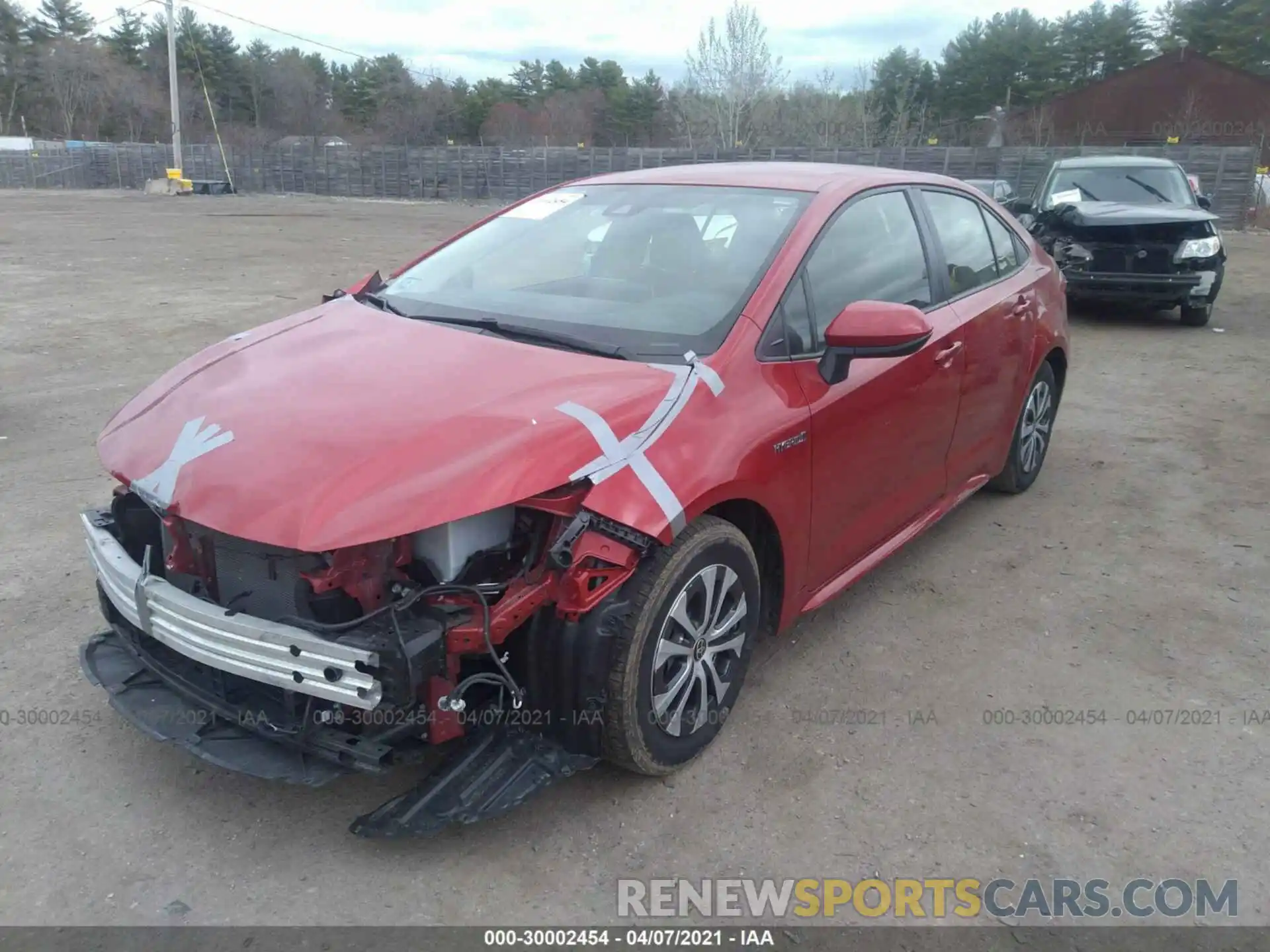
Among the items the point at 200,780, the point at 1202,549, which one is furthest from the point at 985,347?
the point at 200,780

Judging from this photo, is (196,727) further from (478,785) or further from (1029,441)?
(1029,441)

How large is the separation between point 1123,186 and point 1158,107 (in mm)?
46813

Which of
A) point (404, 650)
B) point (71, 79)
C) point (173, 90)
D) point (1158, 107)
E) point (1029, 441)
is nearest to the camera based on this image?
point (404, 650)

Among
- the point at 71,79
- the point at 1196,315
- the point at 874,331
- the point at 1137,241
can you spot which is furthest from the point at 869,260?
the point at 71,79

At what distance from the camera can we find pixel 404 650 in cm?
234

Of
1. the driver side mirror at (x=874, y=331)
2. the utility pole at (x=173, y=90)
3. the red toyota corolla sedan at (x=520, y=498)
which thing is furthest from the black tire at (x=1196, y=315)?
the utility pole at (x=173, y=90)

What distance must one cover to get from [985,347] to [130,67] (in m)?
87.9

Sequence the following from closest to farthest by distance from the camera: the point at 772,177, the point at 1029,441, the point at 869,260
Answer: the point at 869,260
the point at 772,177
the point at 1029,441

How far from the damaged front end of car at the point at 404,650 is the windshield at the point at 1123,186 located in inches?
388

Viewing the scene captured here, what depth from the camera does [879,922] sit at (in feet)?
8.09

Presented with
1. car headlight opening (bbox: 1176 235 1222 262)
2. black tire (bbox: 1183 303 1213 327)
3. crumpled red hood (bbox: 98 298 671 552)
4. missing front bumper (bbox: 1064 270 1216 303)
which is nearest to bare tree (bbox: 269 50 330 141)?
missing front bumper (bbox: 1064 270 1216 303)

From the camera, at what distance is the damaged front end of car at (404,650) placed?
2391 mm

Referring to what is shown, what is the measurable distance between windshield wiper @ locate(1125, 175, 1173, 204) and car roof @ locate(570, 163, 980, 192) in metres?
7.84

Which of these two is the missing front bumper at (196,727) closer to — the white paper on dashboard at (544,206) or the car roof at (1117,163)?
the white paper on dashboard at (544,206)
